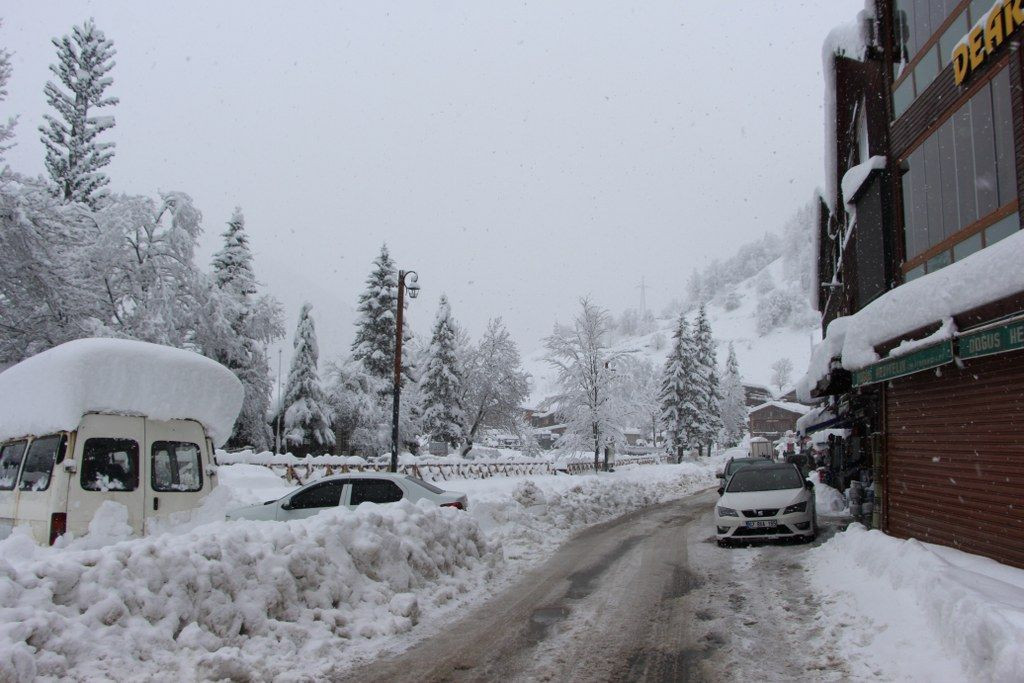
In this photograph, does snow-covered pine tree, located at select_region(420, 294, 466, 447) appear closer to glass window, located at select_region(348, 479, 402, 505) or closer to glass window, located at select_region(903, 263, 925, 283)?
glass window, located at select_region(903, 263, 925, 283)

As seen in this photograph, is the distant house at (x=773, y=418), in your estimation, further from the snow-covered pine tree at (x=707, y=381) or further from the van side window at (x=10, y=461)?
the van side window at (x=10, y=461)

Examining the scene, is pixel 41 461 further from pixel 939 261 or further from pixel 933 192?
pixel 933 192

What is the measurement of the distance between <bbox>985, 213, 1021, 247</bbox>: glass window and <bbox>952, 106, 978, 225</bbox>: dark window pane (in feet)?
1.61

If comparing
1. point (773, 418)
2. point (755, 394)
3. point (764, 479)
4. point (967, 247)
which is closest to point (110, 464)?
point (764, 479)

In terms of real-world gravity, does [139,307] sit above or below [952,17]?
below

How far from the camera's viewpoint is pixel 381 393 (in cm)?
4462

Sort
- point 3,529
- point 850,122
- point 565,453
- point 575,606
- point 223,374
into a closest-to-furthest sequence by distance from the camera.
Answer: point 575,606, point 3,529, point 223,374, point 850,122, point 565,453

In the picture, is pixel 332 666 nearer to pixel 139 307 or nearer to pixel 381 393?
pixel 139 307

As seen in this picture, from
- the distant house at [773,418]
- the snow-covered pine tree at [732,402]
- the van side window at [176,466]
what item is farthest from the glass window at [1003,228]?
the distant house at [773,418]

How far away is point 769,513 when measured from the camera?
1268 centimetres

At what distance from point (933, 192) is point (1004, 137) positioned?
2.56m

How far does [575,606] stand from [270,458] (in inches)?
704

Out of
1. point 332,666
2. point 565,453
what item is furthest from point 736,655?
point 565,453

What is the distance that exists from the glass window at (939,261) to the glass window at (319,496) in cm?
1057
